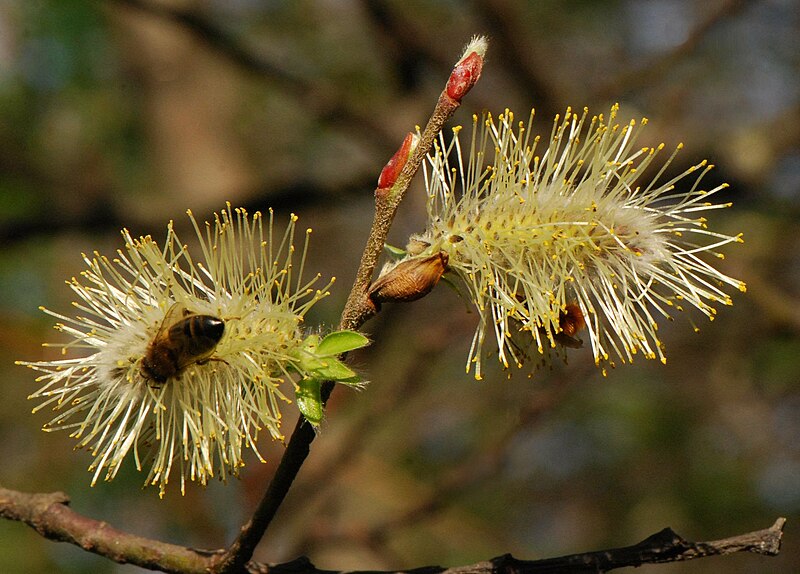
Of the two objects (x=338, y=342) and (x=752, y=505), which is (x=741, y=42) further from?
(x=338, y=342)

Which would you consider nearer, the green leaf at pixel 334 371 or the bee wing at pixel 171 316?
the green leaf at pixel 334 371

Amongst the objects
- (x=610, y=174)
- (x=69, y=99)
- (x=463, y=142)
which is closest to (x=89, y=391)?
(x=610, y=174)

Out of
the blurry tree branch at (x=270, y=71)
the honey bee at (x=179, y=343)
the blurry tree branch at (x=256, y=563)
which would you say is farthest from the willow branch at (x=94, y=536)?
the blurry tree branch at (x=270, y=71)

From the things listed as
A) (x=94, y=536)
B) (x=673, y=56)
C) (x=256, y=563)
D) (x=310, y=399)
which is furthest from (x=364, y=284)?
(x=673, y=56)

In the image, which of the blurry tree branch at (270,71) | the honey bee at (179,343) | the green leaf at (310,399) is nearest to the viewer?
the green leaf at (310,399)

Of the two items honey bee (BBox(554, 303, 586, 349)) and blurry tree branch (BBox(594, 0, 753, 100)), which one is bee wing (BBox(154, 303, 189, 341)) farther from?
blurry tree branch (BBox(594, 0, 753, 100))

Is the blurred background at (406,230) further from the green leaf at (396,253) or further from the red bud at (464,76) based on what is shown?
the red bud at (464,76)
